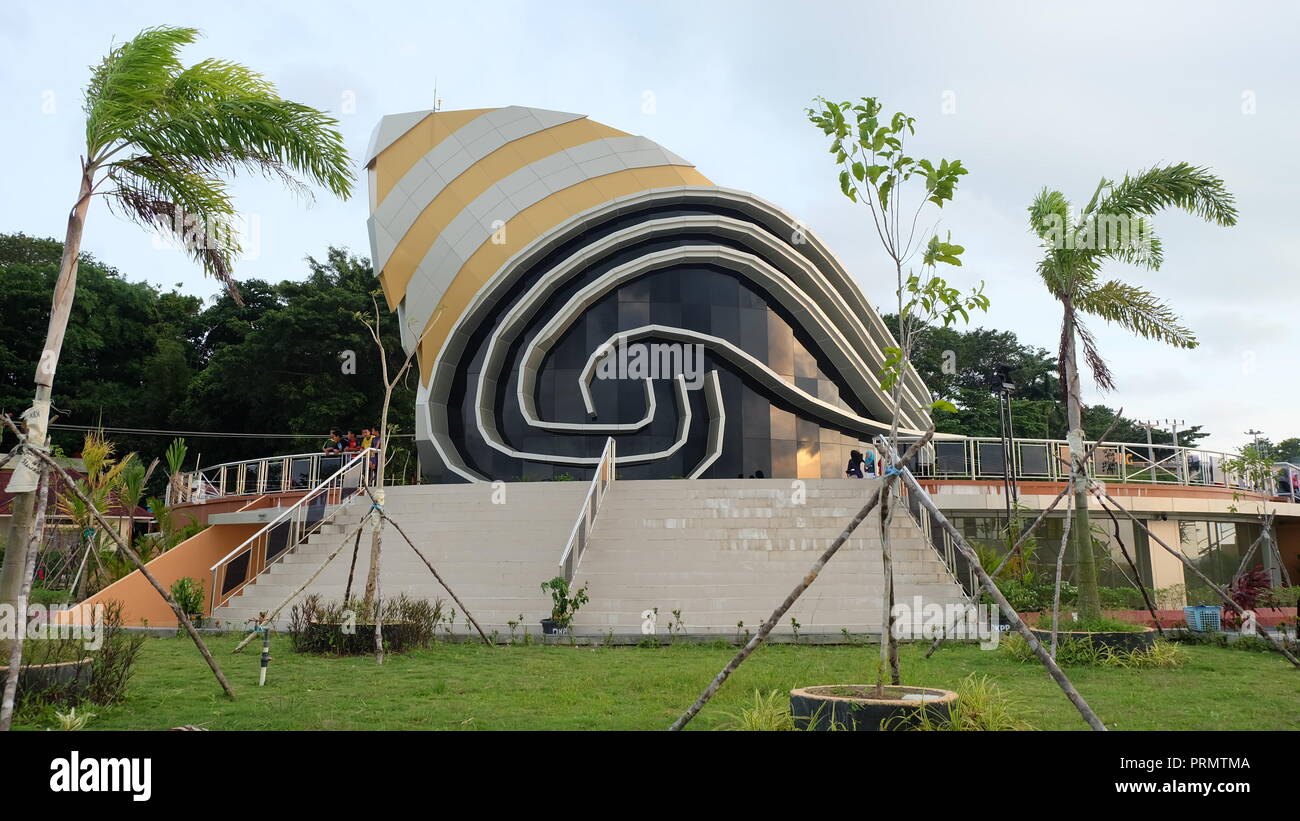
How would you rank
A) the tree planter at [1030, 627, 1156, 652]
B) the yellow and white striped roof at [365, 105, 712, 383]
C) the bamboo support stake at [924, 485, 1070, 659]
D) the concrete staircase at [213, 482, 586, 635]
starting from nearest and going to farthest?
1. the tree planter at [1030, 627, 1156, 652]
2. the bamboo support stake at [924, 485, 1070, 659]
3. the concrete staircase at [213, 482, 586, 635]
4. the yellow and white striped roof at [365, 105, 712, 383]

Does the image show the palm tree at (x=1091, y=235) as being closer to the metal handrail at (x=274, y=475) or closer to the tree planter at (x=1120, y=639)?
the tree planter at (x=1120, y=639)

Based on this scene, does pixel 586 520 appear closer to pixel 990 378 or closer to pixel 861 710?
pixel 861 710

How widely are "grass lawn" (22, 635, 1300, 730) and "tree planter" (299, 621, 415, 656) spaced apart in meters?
0.30

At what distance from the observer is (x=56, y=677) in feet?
26.2

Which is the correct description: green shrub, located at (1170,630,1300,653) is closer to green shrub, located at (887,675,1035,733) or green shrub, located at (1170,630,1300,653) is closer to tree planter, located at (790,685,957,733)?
green shrub, located at (887,675,1035,733)

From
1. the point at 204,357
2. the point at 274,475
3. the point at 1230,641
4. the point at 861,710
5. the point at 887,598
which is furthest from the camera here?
the point at 204,357

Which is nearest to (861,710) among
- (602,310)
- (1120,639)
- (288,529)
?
(1120,639)

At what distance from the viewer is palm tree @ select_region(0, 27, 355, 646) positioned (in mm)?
8898

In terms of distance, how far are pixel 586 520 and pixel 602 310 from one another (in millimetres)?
11703

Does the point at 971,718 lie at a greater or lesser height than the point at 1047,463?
lesser

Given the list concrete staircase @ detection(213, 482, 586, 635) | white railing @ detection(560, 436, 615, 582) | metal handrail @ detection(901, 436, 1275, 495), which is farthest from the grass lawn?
metal handrail @ detection(901, 436, 1275, 495)

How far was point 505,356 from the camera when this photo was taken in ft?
93.0
